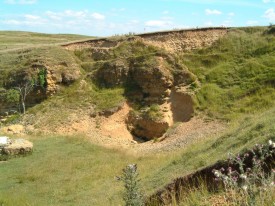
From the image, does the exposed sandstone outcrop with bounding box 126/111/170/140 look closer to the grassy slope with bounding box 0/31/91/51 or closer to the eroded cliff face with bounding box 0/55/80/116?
the eroded cliff face with bounding box 0/55/80/116

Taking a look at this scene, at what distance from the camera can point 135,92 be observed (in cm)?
2680

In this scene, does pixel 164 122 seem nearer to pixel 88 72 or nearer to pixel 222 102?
pixel 222 102

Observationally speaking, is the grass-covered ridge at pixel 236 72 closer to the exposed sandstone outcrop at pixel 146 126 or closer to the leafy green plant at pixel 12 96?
the exposed sandstone outcrop at pixel 146 126

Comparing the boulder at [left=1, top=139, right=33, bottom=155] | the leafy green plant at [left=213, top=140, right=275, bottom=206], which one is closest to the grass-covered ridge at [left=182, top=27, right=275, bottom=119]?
the boulder at [left=1, top=139, right=33, bottom=155]

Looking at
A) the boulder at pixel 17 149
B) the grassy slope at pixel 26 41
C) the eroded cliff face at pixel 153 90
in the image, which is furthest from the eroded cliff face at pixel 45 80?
the boulder at pixel 17 149

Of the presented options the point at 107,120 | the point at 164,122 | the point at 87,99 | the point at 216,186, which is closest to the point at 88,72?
the point at 87,99

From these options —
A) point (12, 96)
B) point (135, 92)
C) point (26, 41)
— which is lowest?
point (12, 96)

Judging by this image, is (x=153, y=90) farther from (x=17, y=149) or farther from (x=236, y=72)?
(x=17, y=149)

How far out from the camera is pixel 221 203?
6691 millimetres

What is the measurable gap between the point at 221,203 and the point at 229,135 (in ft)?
15.3

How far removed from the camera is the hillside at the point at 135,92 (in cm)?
2133

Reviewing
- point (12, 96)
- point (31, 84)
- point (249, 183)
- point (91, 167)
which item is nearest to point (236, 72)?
point (91, 167)

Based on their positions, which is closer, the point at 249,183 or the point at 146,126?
the point at 249,183

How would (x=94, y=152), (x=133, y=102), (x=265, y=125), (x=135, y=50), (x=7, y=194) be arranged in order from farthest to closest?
(x=135, y=50) < (x=133, y=102) < (x=94, y=152) < (x=7, y=194) < (x=265, y=125)
